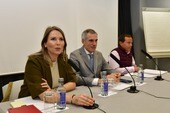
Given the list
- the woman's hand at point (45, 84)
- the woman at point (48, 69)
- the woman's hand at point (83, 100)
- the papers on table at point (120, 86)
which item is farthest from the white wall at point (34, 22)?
the woman's hand at point (83, 100)

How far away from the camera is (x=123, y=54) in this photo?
353cm

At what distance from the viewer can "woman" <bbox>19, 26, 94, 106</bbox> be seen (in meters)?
1.91

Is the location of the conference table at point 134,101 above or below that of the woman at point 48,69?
below

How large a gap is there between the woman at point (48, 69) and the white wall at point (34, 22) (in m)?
1.14

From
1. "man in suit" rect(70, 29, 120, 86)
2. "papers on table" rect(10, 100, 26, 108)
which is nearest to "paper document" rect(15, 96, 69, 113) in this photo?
"papers on table" rect(10, 100, 26, 108)

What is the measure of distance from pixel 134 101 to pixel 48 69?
82 centimetres

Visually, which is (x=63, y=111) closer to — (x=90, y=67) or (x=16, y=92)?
(x=16, y=92)

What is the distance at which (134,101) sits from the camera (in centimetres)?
181

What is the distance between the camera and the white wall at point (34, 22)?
3082mm

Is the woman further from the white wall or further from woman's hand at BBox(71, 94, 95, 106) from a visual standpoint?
the white wall

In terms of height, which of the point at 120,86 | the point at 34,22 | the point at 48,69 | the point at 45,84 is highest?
the point at 34,22

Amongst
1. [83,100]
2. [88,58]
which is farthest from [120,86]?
[83,100]

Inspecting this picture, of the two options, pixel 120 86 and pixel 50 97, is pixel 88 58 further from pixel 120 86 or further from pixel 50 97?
pixel 50 97

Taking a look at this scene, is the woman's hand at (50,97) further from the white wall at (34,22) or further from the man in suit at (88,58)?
the white wall at (34,22)
